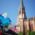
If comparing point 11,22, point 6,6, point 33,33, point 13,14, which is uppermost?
point 6,6

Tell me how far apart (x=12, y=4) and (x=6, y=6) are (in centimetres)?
9

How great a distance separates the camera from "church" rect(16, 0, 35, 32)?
1418 millimetres

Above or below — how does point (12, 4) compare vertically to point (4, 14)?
above

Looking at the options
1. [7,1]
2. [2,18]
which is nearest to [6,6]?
[7,1]

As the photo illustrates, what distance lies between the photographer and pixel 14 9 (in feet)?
4.83

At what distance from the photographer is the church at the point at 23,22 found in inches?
55.8

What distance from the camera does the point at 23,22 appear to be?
1.43 meters

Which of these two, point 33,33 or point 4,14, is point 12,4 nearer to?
point 4,14

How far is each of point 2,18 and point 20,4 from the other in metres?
0.32

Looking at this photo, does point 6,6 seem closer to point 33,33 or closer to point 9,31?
point 9,31

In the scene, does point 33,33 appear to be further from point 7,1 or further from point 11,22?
point 7,1

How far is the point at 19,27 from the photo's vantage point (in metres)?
1.42

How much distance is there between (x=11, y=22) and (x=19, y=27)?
13 centimetres

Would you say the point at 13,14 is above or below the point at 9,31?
above
